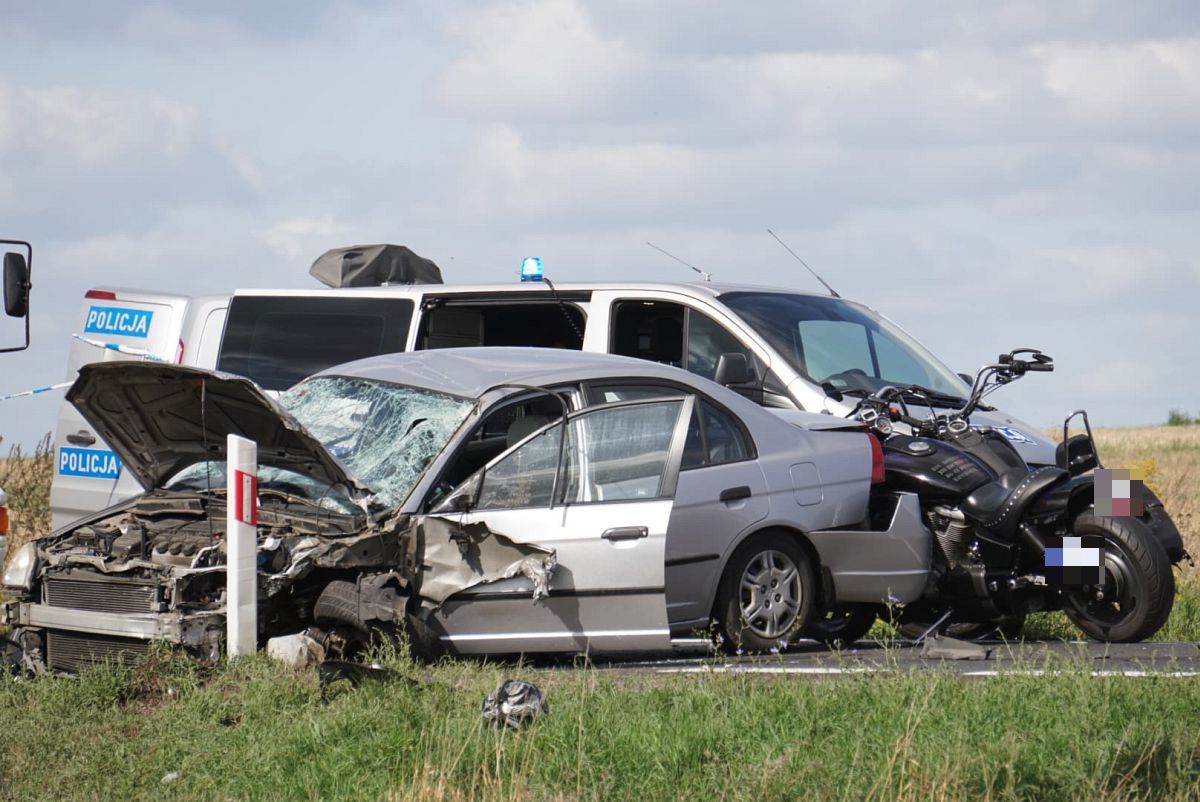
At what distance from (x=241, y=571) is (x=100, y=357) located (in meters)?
5.10

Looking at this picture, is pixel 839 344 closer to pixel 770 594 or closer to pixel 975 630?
pixel 975 630

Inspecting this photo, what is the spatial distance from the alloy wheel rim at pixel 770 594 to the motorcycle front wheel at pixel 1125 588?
169cm

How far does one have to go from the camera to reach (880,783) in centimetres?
546

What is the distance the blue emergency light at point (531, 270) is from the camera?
12312mm

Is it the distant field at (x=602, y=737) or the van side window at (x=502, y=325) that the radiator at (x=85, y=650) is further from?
the van side window at (x=502, y=325)

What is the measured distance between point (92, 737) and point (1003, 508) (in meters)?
5.18

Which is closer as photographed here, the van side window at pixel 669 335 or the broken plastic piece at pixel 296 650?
the broken plastic piece at pixel 296 650

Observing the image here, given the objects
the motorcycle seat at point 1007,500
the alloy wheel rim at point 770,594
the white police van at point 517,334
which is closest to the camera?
the alloy wheel rim at point 770,594

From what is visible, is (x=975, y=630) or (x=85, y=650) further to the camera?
(x=975, y=630)

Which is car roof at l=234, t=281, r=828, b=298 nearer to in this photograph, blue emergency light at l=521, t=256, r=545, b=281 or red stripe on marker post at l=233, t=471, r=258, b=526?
blue emergency light at l=521, t=256, r=545, b=281

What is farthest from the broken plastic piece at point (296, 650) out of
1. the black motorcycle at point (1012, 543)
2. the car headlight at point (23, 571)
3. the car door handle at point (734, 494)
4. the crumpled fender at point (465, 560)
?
the black motorcycle at point (1012, 543)

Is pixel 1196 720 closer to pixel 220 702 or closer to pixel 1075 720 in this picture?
pixel 1075 720

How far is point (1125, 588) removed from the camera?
890 centimetres

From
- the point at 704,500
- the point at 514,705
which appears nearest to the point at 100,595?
the point at 514,705
